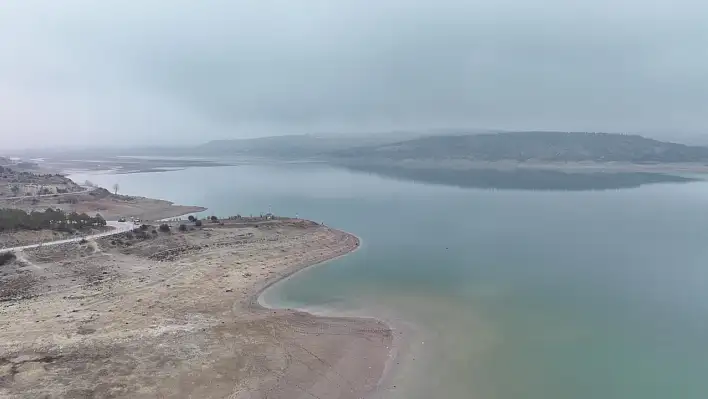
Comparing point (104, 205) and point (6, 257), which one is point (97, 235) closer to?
point (6, 257)

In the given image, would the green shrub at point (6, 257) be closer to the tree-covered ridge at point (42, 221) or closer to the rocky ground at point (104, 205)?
the tree-covered ridge at point (42, 221)

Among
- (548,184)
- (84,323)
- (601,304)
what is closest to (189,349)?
(84,323)

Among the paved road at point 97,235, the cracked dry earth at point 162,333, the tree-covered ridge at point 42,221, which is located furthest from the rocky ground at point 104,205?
the cracked dry earth at point 162,333

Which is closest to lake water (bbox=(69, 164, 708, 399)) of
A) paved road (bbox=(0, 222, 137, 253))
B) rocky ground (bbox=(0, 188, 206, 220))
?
rocky ground (bbox=(0, 188, 206, 220))

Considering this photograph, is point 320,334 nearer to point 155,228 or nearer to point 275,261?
point 275,261

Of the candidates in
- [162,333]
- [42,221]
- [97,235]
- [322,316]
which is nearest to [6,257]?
[97,235]

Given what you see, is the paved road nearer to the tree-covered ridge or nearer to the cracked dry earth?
the cracked dry earth
